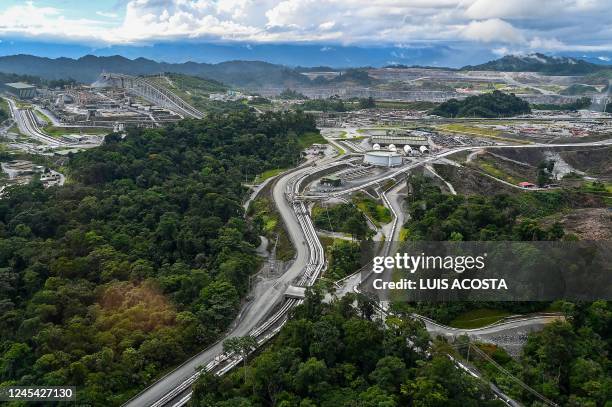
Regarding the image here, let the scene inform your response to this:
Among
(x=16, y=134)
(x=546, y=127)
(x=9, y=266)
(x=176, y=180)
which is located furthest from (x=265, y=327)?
(x=546, y=127)

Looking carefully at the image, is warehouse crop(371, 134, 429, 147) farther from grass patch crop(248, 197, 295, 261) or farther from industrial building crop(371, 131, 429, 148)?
grass patch crop(248, 197, 295, 261)

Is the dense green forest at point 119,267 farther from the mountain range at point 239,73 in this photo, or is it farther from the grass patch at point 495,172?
the mountain range at point 239,73

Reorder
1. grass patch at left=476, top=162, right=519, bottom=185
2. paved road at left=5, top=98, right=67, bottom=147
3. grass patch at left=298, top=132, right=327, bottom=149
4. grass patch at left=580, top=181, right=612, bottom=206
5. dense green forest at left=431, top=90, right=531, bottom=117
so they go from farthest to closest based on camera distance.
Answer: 1. dense green forest at left=431, top=90, right=531, bottom=117
2. paved road at left=5, top=98, right=67, bottom=147
3. grass patch at left=298, top=132, right=327, bottom=149
4. grass patch at left=476, top=162, right=519, bottom=185
5. grass patch at left=580, top=181, right=612, bottom=206

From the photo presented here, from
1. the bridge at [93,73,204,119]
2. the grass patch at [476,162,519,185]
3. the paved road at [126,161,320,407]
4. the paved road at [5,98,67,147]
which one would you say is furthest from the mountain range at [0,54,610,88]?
the paved road at [126,161,320,407]

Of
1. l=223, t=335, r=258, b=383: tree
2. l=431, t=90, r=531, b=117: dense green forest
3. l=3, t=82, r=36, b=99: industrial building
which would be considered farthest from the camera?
l=3, t=82, r=36, b=99: industrial building

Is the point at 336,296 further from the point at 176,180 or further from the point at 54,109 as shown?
the point at 54,109

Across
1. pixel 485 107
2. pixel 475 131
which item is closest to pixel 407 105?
pixel 485 107
